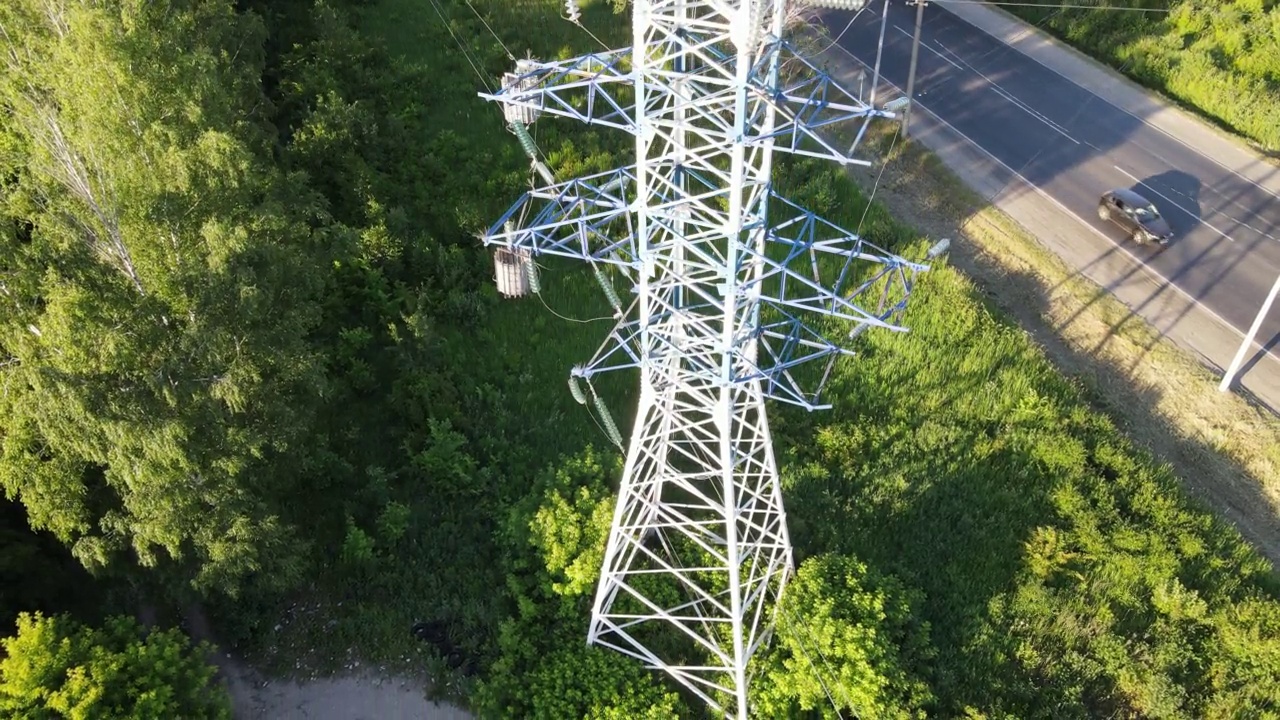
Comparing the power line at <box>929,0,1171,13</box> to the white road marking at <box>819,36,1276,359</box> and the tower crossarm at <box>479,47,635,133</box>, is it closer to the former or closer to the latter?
the white road marking at <box>819,36,1276,359</box>

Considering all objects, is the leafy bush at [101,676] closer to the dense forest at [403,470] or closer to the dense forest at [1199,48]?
the dense forest at [403,470]

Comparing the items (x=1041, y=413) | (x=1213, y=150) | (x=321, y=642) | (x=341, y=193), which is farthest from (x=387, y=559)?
(x=1213, y=150)

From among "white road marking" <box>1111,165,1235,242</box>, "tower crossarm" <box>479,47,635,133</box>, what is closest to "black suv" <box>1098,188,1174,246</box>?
"white road marking" <box>1111,165,1235,242</box>

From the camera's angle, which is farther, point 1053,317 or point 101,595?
point 1053,317

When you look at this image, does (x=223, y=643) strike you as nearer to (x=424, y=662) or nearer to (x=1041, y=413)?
(x=424, y=662)

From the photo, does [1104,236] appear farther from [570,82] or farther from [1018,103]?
[570,82]
